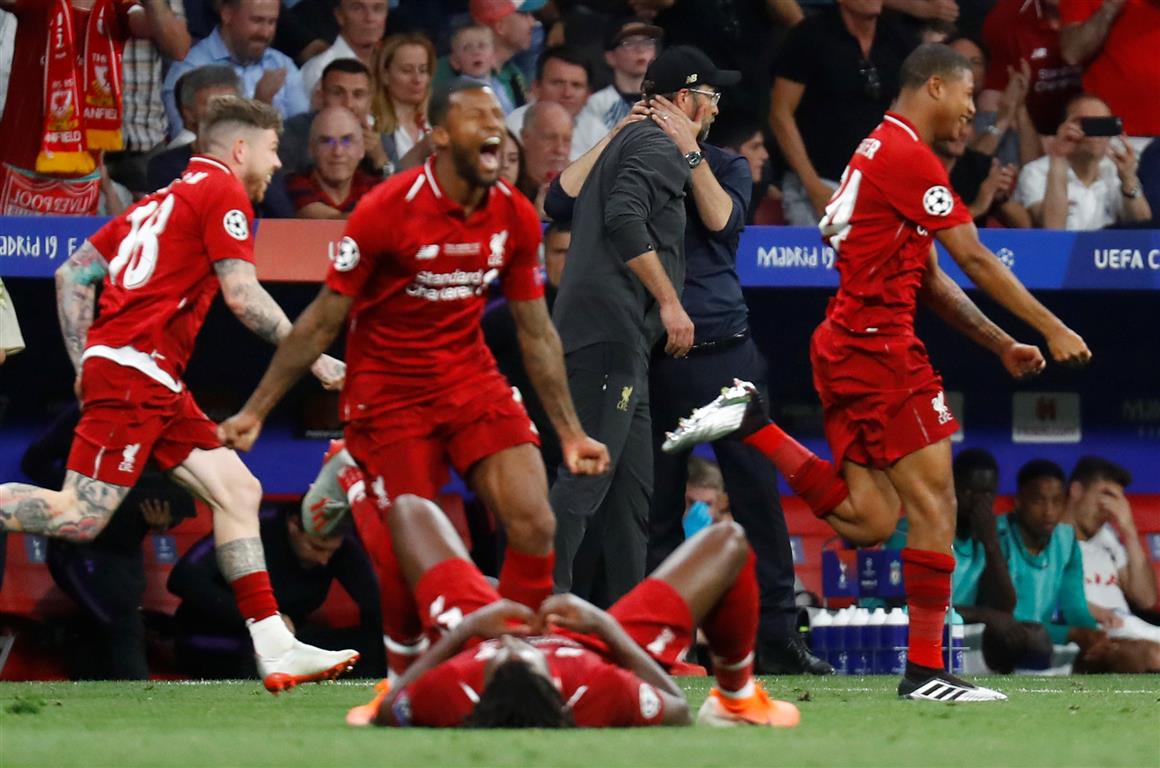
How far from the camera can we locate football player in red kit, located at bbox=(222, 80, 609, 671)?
6.05m

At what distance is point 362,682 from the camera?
904 centimetres

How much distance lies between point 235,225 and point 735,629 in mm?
2918

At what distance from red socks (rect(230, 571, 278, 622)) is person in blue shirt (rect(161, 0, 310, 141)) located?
356 centimetres

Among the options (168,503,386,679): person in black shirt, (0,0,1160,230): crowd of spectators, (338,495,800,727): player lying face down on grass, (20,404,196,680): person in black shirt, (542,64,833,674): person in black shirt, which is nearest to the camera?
(338,495,800,727): player lying face down on grass

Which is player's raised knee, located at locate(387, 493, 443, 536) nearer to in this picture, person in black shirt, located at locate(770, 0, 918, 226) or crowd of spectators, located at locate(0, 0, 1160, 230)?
crowd of spectators, located at locate(0, 0, 1160, 230)

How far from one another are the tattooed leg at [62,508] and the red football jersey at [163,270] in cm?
45

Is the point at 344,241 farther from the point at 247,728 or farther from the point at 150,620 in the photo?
the point at 150,620

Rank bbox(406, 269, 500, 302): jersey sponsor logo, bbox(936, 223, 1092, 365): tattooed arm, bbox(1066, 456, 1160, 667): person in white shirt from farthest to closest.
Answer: bbox(1066, 456, 1160, 667): person in white shirt
bbox(936, 223, 1092, 365): tattooed arm
bbox(406, 269, 500, 302): jersey sponsor logo

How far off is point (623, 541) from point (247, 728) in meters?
2.77

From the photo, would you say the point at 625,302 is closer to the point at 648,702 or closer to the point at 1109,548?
the point at 648,702

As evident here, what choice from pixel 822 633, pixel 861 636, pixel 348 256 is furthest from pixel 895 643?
pixel 348 256

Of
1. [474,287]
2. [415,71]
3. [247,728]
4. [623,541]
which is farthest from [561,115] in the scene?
[247,728]

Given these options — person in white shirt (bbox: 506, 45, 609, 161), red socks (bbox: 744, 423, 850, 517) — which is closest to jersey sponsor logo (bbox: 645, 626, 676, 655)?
red socks (bbox: 744, 423, 850, 517)

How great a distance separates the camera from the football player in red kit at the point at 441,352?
19.9ft
